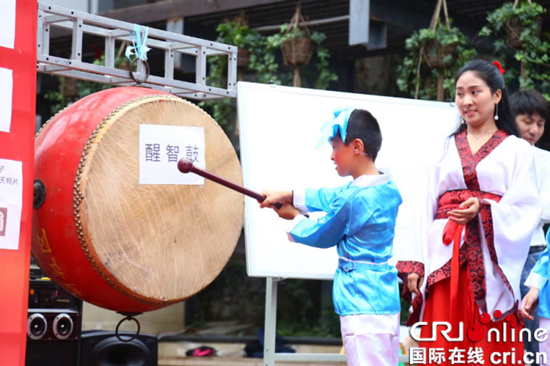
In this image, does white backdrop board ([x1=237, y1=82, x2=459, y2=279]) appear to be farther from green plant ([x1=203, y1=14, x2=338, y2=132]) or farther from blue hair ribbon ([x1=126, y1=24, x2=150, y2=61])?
green plant ([x1=203, y1=14, x2=338, y2=132])

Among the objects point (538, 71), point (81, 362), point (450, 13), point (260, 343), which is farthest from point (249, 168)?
point (260, 343)

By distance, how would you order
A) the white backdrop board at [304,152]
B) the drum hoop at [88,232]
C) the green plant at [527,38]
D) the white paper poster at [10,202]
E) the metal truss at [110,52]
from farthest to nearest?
1. the green plant at [527,38]
2. the white backdrop board at [304,152]
3. the metal truss at [110,52]
4. the drum hoop at [88,232]
5. the white paper poster at [10,202]

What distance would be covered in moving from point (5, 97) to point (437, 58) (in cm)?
317

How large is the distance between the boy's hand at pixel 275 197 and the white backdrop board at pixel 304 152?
2.13 feet

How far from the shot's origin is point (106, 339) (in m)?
2.80

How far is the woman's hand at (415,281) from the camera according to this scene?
2.48 metres

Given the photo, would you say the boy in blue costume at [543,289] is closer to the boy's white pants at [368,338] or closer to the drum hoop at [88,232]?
the boy's white pants at [368,338]

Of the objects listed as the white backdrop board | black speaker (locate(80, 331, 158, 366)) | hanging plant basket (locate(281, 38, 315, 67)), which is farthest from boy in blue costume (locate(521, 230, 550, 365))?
hanging plant basket (locate(281, 38, 315, 67))

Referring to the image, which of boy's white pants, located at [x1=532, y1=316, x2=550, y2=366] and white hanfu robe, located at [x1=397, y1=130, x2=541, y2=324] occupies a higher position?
white hanfu robe, located at [x1=397, y1=130, x2=541, y2=324]

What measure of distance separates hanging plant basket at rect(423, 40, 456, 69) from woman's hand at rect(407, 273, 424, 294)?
2258 millimetres

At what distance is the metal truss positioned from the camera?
86.9 inches

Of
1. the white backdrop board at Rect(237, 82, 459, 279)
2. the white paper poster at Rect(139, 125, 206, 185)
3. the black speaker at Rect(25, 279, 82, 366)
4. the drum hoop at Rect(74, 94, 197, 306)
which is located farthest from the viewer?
the white backdrop board at Rect(237, 82, 459, 279)

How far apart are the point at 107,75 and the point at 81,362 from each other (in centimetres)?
107

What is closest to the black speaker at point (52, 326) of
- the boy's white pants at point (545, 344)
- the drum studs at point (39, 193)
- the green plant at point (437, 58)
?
the drum studs at point (39, 193)
